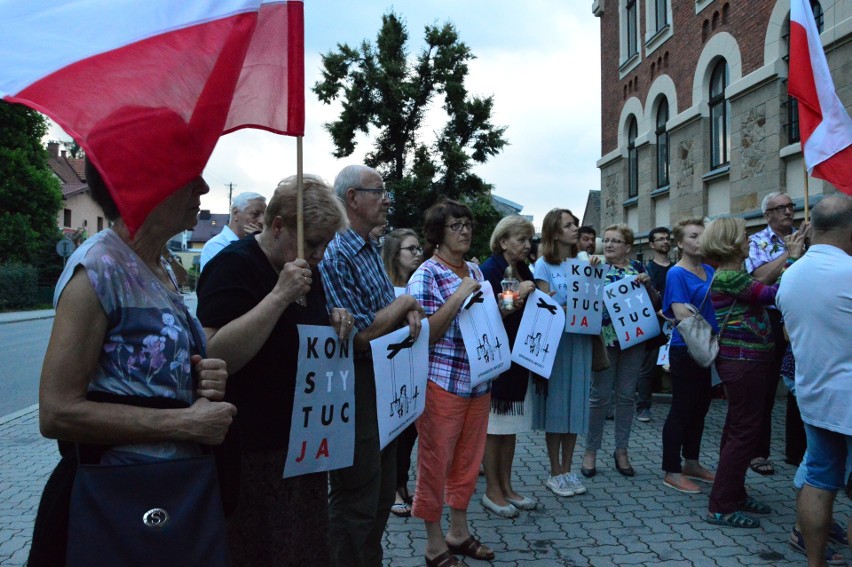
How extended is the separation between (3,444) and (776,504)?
287 inches

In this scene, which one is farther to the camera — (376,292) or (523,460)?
(523,460)

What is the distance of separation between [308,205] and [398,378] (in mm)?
1078

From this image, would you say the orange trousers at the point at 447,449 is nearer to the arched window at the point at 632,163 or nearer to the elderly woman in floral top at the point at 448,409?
the elderly woman in floral top at the point at 448,409

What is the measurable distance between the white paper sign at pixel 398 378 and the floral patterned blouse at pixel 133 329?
137cm

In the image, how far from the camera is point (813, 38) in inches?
201

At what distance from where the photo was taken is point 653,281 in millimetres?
8266

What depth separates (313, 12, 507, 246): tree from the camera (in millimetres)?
35938

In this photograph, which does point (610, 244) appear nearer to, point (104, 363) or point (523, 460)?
point (523, 460)

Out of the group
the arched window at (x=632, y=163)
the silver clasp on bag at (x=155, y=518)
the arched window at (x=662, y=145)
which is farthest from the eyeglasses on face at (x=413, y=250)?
the arched window at (x=632, y=163)

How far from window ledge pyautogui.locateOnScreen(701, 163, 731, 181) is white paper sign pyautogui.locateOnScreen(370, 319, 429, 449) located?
39.3 feet

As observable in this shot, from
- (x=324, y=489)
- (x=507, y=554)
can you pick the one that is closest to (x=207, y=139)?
(x=324, y=489)

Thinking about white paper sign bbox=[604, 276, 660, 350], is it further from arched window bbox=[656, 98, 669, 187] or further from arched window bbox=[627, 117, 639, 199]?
arched window bbox=[627, 117, 639, 199]

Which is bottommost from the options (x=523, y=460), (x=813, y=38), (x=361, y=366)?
(x=523, y=460)

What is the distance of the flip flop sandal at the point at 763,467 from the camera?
614cm
